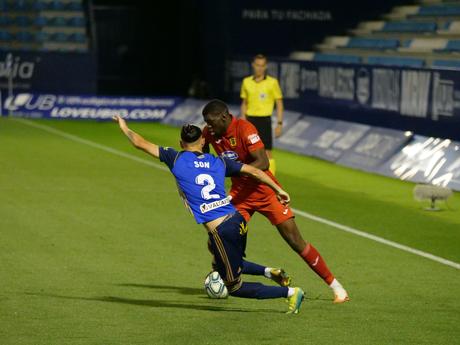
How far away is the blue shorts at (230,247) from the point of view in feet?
34.2

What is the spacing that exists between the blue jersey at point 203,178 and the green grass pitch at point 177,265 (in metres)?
0.98

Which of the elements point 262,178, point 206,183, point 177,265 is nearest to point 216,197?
point 206,183

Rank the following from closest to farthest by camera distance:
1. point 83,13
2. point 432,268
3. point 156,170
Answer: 1. point 432,268
2. point 156,170
3. point 83,13

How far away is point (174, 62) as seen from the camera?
42.5 metres

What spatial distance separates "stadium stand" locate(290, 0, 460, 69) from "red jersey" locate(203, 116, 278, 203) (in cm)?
1569

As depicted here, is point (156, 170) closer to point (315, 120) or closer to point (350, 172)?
point (350, 172)

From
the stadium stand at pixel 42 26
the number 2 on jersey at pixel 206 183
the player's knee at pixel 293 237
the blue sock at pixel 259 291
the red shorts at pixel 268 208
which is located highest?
the number 2 on jersey at pixel 206 183

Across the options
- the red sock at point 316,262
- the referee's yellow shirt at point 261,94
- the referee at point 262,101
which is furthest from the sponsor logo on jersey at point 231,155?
the referee's yellow shirt at point 261,94

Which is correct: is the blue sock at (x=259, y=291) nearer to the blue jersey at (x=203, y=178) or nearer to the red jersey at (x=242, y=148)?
the blue jersey at (x=203, y=178)

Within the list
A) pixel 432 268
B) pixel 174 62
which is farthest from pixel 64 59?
pixel 432 268

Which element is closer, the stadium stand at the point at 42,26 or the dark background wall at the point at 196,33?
the dark background wall at the point at 196,33

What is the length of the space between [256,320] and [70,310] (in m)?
1.72

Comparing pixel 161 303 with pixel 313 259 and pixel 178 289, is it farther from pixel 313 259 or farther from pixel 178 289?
pixel 313 259

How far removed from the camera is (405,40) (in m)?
30.9
